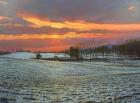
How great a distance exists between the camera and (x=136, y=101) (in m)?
27.5

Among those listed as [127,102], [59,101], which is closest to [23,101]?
[59,101]

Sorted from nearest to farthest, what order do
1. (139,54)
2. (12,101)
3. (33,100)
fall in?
(12,101) → (33,100) → (139,54)

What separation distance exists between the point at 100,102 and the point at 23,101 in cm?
→ 594

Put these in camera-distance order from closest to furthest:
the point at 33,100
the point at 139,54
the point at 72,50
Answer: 1. the point at 33,100
2. the point at 72,50
3. the point at 139,54

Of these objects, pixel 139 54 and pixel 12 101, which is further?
pixel 139 54

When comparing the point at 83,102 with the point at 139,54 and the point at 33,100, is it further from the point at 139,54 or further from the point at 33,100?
the point at 139,54

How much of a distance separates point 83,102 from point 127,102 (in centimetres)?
337

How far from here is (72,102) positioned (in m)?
27.9

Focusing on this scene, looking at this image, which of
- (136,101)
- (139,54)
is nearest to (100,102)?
(136,101)

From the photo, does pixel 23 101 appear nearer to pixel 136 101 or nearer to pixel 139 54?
pixel 136 101

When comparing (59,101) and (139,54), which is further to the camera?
(139,54)

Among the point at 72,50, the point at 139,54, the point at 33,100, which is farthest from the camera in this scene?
the point at 139,54

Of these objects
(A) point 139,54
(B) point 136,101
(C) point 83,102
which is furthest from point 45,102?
(A) point 139,54

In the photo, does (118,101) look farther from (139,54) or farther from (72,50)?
(139,54)
